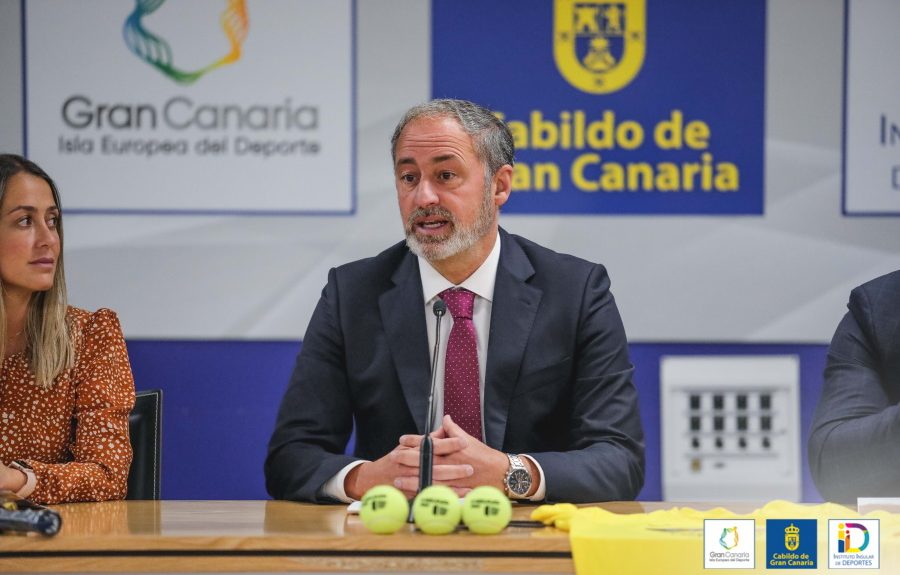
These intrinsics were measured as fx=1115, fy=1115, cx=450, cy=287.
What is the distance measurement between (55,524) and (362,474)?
654mm

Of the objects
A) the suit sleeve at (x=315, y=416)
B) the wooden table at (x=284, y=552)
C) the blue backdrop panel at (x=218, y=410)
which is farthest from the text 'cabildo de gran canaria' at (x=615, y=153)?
the wooden table at (x=284, y=552)

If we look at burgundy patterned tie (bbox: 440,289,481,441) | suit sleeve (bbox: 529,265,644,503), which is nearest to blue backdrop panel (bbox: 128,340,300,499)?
burgundy patterned tie (bbox: 440,289,481,441)

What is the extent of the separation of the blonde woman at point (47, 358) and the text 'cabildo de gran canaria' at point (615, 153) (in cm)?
157

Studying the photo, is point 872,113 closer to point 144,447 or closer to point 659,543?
point 659,543

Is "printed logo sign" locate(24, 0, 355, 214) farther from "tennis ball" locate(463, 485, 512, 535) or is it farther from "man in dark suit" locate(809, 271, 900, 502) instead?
"tennis ball" locate(463, 485, 512, 535)

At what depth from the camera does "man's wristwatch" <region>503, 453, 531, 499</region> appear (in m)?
2.29

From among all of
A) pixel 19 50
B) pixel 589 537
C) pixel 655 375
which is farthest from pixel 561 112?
pixel 589 537

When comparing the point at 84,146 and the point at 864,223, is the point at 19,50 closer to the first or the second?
the point at 84,146

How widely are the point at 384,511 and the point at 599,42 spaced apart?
2.25 m

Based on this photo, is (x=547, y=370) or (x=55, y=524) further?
(x=547, y=370)

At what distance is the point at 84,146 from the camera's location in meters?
Result: 3.77

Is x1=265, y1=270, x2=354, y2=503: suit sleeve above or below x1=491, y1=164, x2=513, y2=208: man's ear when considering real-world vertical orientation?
below

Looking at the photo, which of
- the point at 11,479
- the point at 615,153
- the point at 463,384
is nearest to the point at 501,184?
the point at 463,384

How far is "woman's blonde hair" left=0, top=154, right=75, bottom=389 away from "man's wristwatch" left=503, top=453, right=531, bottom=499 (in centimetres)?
108
